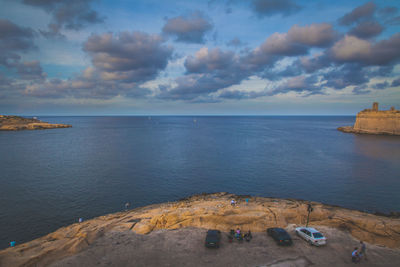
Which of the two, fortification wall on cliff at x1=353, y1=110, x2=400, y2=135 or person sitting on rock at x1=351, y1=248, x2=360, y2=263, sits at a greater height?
fortification wall on cliff at x1=353, y1=110, x2=400, y2=135

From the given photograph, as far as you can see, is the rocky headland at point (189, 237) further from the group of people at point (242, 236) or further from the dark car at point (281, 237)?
the group of people at point (242, 236)

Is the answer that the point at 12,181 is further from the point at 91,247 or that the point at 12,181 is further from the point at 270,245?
the point at 270,245

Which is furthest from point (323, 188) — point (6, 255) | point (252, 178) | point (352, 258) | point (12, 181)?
point (12, 181)

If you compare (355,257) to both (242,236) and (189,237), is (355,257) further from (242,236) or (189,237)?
(189,237)

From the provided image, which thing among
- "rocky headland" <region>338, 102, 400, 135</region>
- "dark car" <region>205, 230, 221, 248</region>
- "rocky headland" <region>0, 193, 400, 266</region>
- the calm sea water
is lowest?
the calm sea water

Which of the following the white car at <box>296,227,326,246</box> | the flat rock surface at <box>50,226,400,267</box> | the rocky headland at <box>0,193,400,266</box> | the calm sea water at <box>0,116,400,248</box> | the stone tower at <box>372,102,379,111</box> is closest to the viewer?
the flat rock surface at <box>50,226,400,267</box>

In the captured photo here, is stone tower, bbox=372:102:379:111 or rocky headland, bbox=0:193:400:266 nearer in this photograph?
rocky headland, bbox=0:193:400:266

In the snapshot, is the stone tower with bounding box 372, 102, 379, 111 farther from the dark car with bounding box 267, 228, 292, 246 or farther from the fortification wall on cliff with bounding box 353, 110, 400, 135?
the dark car with bounding box 267, 228, 292, 246

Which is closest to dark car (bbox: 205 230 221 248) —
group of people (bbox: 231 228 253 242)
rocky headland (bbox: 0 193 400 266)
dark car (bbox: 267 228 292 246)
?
rocky headland (bbox: 0 193 400 266)

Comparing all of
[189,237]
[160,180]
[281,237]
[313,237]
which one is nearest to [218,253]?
[189,237]
